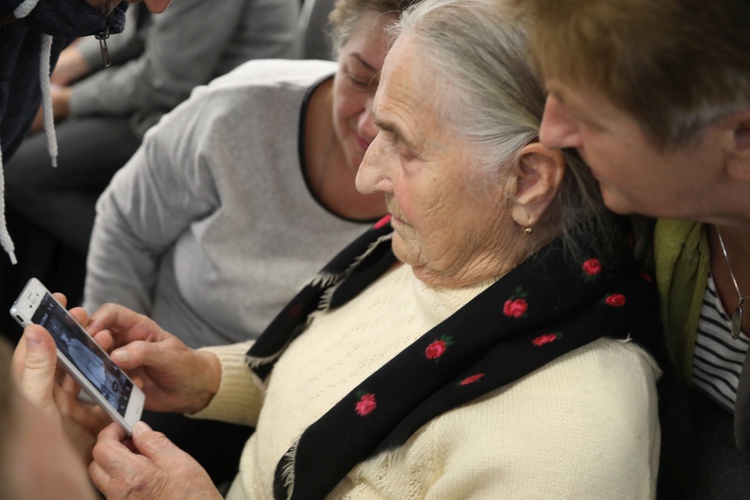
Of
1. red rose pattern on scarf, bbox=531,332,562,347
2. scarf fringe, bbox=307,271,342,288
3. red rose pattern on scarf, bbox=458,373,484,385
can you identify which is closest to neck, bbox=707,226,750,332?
red rose pattern on scarf, bbox=531,332,562,347

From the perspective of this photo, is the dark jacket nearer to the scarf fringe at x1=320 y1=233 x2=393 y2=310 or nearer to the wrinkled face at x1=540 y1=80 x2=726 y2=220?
the scarf fringe at x1=320 y1=233 x2=393 y2=310

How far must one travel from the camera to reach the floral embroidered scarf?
1.09m

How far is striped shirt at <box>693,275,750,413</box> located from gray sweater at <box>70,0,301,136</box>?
5.23 ft

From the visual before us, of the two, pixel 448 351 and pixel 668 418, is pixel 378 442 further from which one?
pixel 668 418

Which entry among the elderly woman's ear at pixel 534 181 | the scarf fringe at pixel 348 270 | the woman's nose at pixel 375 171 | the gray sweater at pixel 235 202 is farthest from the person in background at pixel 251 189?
the elderly woman's ear at pixel 534 181

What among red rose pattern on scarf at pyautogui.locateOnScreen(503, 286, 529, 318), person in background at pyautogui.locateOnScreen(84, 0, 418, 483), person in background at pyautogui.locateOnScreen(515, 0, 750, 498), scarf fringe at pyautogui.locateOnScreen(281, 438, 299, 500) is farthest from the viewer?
person in background at pyautogui.locateOnScreen(84, 0, 418, 483)

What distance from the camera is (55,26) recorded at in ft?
3.81

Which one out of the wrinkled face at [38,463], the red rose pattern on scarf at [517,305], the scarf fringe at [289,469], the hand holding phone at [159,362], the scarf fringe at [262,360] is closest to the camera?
the wrinkled face at [38,463]

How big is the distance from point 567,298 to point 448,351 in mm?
163

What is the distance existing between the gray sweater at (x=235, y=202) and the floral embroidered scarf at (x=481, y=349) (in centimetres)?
58

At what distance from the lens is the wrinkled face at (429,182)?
111 centimetres

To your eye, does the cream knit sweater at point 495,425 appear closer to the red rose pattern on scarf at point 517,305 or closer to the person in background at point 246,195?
the red rose pattern on scarf at point 517,305

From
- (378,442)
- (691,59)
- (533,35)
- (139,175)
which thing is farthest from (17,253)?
(691,59)

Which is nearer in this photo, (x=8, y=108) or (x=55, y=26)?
(x=55, y=26)
